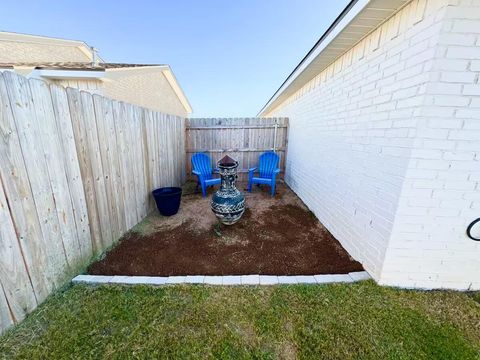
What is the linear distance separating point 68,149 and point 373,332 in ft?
10.0

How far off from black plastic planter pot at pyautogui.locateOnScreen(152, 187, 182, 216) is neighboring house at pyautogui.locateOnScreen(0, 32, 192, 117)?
2.70 meters

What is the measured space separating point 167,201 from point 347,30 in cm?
340

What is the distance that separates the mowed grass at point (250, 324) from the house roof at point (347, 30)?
2.59 metres

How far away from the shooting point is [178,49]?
957cm

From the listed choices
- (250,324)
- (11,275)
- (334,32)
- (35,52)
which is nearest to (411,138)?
(334,32)

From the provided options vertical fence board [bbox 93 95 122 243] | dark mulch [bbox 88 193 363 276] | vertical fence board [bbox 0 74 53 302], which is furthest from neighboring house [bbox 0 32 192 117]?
dark mulch [bbox 88 193 363 276]

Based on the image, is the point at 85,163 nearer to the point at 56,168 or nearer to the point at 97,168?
the point at 97,168

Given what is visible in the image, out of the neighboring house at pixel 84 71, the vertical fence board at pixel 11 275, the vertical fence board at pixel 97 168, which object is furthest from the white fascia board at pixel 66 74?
the vertical fence board at pixel 11 275

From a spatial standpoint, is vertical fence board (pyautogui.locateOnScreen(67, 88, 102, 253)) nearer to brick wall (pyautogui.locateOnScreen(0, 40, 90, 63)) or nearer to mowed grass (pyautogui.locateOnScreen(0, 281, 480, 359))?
mowed grass (pyautogui.locateOnScreen(0, 281, 480, 359))

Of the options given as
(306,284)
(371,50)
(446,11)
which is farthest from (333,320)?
(371,50)

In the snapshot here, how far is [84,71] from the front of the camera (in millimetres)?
3719

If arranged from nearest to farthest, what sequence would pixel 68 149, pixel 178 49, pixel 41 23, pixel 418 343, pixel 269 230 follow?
pixel 418 343, pixel 68 149, pixel 269 230, pixel 41 23, pixel 178 49

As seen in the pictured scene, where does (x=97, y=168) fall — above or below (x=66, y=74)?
below

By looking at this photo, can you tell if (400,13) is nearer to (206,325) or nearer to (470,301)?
(470,301)
